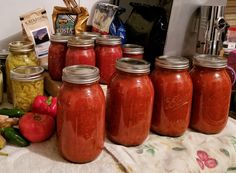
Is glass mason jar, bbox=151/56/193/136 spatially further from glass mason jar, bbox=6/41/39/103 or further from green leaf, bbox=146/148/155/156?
glass mason jar, bbox=6/41/39/103

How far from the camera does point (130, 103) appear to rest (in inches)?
22.6

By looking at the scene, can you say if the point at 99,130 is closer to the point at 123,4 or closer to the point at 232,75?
the point at 232,75

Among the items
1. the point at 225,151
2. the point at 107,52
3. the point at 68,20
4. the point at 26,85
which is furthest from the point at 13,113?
the point at 225,151

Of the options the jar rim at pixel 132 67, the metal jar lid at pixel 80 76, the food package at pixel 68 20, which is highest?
the food package at pixel 68 20

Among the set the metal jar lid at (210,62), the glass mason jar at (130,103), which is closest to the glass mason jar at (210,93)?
the metal jar lid at (210,62)

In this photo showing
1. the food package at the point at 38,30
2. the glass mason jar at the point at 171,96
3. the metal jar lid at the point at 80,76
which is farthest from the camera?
the food package at the point at 38,30

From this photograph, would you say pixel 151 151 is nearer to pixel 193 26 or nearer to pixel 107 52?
pixel 107 52

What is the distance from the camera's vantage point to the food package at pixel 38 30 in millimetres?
884

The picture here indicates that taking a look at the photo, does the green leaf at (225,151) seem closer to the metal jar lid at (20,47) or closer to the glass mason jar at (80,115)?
the glass mason jar at (80,115)

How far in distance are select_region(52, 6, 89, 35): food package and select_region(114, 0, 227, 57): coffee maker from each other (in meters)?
0.26

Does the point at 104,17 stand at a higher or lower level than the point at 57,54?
higher

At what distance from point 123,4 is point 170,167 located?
66cm

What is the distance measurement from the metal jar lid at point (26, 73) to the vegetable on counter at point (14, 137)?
0.13 m

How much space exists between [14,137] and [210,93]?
0.44 m
